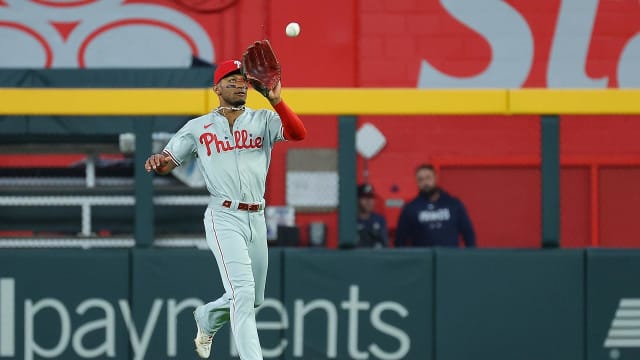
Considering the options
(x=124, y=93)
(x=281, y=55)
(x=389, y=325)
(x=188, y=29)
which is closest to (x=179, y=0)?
(x=188, y=29)

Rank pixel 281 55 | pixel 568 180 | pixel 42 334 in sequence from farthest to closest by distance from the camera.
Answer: pixel 281 55 < pixel 568 180 < pixel 42 334

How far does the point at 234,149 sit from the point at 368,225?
247cm

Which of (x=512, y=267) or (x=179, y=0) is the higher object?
(x=179, y=0)

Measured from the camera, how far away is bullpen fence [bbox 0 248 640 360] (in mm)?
8758

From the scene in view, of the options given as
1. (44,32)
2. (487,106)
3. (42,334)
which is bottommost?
(42,334)

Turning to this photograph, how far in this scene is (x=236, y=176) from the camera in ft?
23.0

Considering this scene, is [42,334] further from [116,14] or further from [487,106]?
[116,14]

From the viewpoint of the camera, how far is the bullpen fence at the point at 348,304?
876 centimetres

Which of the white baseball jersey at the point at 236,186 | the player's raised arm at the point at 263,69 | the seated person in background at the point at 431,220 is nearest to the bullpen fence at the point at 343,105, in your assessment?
the seated person in background at the point at 431,220

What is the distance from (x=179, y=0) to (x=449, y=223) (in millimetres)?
5415

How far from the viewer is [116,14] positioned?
13.7m

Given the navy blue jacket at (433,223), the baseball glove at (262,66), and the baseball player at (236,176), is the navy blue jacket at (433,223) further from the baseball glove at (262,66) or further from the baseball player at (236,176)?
the baseball glove at (262,66)

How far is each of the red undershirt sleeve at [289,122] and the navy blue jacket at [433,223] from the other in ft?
8.58

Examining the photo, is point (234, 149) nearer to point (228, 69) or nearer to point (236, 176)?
point (236, 176)
